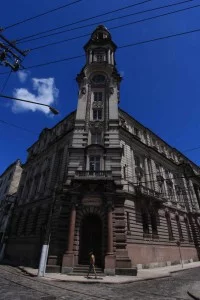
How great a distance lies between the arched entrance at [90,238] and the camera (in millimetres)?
16906

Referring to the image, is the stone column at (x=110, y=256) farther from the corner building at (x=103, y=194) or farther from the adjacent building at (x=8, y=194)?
the adjacent building at (x=8, y=194)

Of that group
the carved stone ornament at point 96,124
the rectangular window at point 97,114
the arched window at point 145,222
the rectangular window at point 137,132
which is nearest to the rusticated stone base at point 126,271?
the arched window at point 145,222

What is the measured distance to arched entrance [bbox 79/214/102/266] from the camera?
16.9 m

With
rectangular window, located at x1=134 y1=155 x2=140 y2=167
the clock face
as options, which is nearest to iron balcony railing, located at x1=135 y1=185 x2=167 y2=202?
rectangular window, located at x1=134 y1=155 x2=140 y2=167

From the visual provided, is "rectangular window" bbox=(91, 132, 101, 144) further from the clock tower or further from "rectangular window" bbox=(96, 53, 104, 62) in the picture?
"rectangular window" bbox=(96, 53, 104, 62)

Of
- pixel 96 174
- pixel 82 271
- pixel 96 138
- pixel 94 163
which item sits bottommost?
pixel 82 271

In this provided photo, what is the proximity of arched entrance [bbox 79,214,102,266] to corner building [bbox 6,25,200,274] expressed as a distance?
0.08m

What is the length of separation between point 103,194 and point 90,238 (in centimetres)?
412

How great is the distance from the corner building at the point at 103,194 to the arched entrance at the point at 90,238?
0.26 ft

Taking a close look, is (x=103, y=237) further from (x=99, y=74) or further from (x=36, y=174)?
(x=99, y=74)

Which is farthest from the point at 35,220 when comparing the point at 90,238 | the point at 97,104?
the point at 97,104

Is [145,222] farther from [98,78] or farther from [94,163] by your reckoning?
[98,78]

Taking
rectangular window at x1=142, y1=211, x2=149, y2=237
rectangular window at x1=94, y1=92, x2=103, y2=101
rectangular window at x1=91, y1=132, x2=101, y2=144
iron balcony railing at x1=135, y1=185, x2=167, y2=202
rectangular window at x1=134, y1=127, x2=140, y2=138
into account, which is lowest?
rectangular window at x1=142, y1=211, x2=149, y2=237

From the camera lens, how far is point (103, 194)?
59.9 feet
